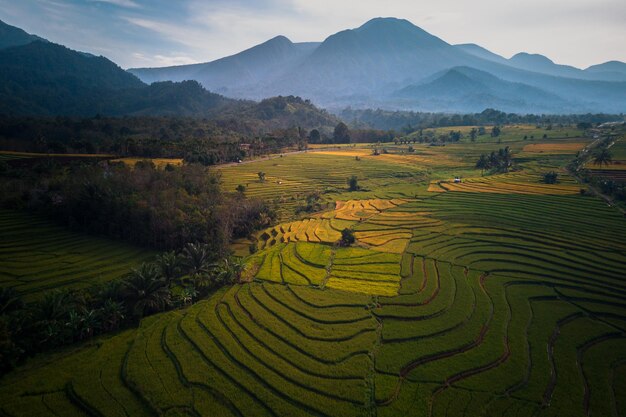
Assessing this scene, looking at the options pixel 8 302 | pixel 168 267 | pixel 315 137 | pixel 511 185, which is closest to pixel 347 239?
pixel 168 267

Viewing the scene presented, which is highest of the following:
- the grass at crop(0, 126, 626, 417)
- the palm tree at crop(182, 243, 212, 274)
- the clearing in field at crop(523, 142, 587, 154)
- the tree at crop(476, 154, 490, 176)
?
the clearing in field at crop(523, 142, 587, 154)

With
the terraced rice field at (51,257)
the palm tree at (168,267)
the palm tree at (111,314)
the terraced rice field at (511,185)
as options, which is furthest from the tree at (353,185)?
the palm tree at (111,314)

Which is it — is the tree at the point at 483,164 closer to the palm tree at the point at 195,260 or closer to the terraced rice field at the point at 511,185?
the terraced rice field at the point at 511,185

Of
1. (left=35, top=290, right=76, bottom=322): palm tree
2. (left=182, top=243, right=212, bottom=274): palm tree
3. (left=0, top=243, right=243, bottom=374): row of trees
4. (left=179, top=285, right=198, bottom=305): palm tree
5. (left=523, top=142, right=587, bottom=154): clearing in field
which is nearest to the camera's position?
(left=0, top=243, right=243, bottom=374): row of trees

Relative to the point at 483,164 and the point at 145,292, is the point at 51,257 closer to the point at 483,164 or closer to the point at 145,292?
the point at 145,292

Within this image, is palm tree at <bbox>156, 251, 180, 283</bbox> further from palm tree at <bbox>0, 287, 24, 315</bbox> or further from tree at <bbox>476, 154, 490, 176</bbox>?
tree at <bbox>476, 154, 490, 176</bbox>

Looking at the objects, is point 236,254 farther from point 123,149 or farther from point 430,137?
point 430,137

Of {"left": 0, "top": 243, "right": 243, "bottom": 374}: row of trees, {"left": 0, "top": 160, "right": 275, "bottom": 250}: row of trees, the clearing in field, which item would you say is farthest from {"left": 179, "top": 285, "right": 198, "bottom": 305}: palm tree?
the clearing in field

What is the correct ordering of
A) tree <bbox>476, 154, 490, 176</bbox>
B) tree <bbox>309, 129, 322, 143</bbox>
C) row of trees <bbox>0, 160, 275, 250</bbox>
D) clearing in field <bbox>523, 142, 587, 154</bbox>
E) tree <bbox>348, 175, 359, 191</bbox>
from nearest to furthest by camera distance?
row of trees <bbox>0, 160, 275, 250</bbox> → tree <bbox>348, 175, 359, 191</bbox> → tree <bbox>476, 154, 490, 176</bbox> → clearing in field <bbox>523, 142, 587, 154</bbox> → tree <bbox>309, 129, 322, 143</bbox>
